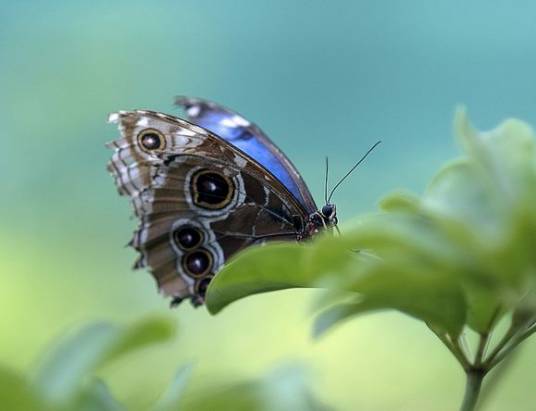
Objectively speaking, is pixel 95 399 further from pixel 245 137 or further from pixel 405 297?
pixel 245 137

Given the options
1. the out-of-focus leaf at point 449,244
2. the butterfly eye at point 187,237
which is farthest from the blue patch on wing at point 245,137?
the out-of-focus leaf at point 449,244

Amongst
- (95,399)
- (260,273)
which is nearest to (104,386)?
(95,399)

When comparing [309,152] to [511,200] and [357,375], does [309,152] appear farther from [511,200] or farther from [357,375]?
[511,200]

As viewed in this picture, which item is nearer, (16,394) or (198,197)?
(16,394)

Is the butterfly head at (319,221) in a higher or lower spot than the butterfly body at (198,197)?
lower

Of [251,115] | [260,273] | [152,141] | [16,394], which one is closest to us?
[16,394]

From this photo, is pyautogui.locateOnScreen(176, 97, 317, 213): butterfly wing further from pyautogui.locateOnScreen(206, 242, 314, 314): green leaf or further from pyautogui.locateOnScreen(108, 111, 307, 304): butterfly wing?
pyautogui.locateOnScreen(206, 242, 314, 314): green leaf

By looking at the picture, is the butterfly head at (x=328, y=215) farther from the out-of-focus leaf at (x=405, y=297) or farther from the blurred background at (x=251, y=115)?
the out-of-focus leaf at (x=405, y=297)
